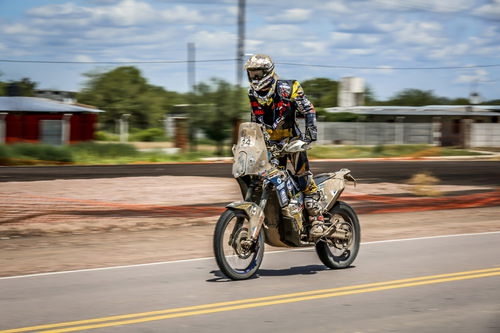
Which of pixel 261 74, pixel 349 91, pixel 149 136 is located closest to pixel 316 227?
pixel 261 74

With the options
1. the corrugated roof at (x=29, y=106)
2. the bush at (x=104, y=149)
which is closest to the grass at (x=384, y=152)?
the bush at (x=104, y=149)

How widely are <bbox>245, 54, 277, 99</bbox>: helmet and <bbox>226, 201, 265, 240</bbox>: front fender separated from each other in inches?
50.1

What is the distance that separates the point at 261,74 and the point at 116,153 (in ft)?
116

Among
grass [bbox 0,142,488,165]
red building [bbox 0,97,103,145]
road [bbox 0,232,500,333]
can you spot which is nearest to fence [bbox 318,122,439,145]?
grass [bbox 0,142,488,165]

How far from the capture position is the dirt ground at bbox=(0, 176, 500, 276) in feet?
34.0

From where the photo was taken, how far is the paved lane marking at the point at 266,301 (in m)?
6.41

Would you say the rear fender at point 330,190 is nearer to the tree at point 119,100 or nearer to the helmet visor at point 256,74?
the helmet visor at point 256,74

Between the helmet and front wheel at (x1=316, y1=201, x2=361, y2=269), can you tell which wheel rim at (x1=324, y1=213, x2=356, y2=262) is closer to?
front wheel at (x1=316, y1=201, x2=361, y2=269)

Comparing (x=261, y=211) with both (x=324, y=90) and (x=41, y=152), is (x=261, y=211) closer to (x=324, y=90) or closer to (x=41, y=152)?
(x=41, y=152)

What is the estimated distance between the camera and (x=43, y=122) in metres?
45.1

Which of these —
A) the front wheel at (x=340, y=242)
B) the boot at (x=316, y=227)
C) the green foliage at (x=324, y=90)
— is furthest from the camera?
the green foliage at (x=324, y=90)

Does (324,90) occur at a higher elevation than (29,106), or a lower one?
higher

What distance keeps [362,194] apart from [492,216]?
4881mm

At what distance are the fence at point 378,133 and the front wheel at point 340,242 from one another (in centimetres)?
5316
